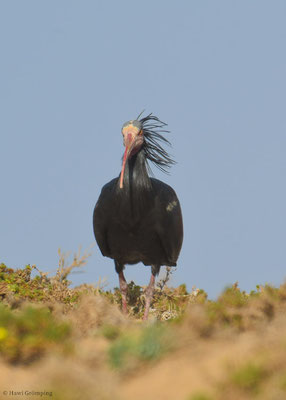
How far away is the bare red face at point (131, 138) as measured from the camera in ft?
33.9

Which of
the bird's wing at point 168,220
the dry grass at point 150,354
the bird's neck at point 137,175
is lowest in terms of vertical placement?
the dry grass at point 150,354

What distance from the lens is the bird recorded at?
10.5 m

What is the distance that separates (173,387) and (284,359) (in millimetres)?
1025

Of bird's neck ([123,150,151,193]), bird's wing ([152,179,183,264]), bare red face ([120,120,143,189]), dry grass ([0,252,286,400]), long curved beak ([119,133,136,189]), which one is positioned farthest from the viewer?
bird's wing ([152,179,183,264])

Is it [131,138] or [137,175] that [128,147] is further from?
[137,175]

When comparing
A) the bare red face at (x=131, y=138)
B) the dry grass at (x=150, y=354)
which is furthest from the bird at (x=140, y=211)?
the dry grass at (x=150, y=354)

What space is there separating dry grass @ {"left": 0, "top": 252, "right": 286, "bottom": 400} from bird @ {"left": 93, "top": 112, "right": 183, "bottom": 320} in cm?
244

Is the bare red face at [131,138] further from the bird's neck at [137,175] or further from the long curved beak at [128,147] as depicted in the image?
the bird's neck at [137,175]

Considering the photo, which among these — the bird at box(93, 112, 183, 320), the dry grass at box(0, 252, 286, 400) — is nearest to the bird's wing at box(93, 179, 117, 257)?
the bird at box(93, 112, 183, 320)

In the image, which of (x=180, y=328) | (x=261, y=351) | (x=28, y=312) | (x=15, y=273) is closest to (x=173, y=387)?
(x=261, y=351)

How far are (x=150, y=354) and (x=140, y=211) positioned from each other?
4790 millimetres

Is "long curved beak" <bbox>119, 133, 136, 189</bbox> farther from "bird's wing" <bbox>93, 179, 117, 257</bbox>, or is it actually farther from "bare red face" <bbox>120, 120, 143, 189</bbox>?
"bird's wing" <bbox>93, 179, 117, 257</bbox>

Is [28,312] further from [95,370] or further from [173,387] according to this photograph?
[173,387]

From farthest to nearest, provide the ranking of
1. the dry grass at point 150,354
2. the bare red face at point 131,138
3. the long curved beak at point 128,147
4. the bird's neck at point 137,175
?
the bird's neck at point 137,175 < the bare red face at point 131,138 < the long curved beak at point 128,147 < the dry grass at point 150,354
